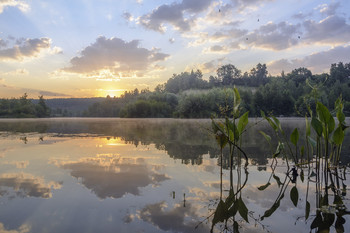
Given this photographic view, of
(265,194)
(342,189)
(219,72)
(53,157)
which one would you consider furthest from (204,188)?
(219,72)

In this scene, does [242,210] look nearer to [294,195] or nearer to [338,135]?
[294,195]

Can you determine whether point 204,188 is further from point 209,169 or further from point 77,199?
point 77,199

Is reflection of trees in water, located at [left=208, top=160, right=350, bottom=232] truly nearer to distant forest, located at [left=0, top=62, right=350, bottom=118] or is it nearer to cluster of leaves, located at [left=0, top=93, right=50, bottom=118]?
distant forest, located at [left=0, top=62, right=350, bottom=118]

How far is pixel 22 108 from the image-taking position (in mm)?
75062

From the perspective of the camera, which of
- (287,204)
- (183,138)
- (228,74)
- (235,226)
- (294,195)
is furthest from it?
(228,74)

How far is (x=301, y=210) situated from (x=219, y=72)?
101518mm

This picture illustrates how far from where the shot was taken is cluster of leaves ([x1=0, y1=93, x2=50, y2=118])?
73500mm

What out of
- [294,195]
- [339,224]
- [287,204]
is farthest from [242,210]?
[294,195]

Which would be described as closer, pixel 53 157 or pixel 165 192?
pixel 165 192

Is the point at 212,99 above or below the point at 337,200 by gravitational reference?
above

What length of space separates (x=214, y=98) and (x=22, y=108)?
5738 cm

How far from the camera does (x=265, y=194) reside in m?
3.44

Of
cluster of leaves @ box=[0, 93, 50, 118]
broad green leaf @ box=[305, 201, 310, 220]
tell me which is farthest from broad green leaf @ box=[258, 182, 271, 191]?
cluster of leaves @ box=[0, 93, 50, 118]

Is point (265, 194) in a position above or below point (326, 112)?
below
